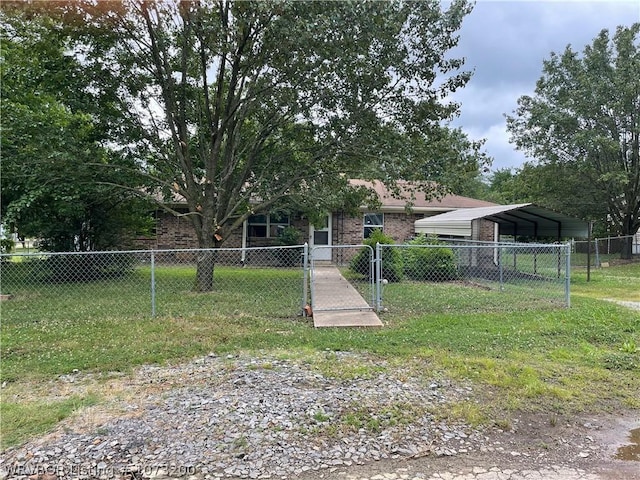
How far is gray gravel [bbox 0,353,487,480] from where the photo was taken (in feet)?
8.55

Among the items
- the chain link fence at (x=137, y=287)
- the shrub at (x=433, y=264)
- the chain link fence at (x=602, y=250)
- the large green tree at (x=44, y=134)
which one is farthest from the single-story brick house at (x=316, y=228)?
the large green tree at (x=44, y=134)

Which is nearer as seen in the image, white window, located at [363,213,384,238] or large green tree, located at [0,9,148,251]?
large green tree, located at [0,9,148,251]

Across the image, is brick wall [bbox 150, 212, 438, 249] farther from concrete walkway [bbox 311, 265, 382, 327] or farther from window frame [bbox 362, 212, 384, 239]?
concrete walkway [bbox 311, 265, 382, 327]

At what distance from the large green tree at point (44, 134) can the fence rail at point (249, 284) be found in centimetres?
128

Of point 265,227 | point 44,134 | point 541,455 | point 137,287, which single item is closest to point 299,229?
point 265,227

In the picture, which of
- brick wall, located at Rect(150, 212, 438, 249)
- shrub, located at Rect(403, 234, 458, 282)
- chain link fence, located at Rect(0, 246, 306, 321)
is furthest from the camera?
brick wall, located at Rect(150, 212, 438, 249)

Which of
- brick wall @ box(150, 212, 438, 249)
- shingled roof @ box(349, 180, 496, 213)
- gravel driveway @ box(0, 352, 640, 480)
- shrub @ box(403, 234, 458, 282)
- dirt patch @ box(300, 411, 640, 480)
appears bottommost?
dirt patch @ box(300, 411, 640, 480)

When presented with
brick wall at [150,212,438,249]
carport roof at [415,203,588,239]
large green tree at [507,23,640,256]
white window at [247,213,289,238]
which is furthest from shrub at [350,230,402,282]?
large green tree at [507,23,640,256]

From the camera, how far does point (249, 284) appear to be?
10211mm

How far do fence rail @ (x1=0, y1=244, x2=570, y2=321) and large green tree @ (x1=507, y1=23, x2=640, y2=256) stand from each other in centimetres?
717

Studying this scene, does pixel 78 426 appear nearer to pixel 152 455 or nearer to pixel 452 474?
pixel 152 455

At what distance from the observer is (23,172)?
8125mm

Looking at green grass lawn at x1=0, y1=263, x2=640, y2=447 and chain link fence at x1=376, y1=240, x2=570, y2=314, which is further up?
chain link fence at x1=376, y1=240, x2=570, y2=314

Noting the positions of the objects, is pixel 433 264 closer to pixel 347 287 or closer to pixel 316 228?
pixel 347 287
